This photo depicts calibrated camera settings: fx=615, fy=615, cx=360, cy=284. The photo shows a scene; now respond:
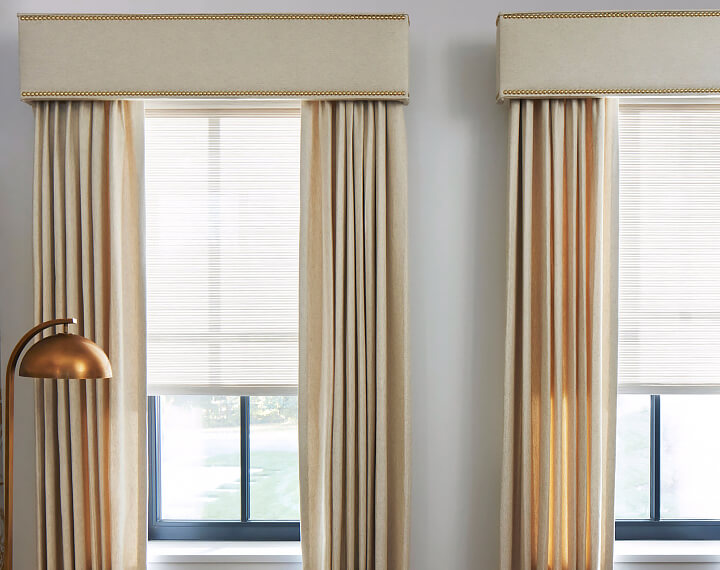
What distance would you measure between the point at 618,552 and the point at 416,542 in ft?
2.40

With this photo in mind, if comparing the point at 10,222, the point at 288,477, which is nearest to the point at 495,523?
the point at 288,477

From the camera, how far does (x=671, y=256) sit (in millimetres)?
2205

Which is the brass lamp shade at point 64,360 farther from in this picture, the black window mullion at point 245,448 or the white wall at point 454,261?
the white wall at point 454,261

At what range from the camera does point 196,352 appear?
2230 millimetres

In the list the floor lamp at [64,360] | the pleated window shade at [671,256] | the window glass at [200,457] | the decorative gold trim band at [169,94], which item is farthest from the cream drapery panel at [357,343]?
the pleated window shade at [671,256]

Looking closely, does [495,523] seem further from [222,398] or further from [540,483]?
[222,398]

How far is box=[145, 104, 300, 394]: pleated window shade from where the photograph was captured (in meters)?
2.22

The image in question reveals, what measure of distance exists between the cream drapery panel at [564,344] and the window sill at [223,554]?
30.5 inches

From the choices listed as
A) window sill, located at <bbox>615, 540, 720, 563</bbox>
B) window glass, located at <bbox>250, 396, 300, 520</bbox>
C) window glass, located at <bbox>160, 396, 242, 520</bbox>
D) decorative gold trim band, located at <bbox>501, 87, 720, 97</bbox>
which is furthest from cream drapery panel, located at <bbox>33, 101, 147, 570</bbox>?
window sill, located at <bbox>615, 540, 720, 563</bbox>

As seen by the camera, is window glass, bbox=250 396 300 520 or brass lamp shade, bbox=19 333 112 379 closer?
brass lamp shade, bbox=19 333 112 379

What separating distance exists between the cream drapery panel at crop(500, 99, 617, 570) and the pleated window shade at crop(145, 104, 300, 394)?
0.80 metres

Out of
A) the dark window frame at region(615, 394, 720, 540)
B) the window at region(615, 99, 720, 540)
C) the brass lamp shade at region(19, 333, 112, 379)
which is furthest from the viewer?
the dark window frame at region(615, 394, 720, 540)

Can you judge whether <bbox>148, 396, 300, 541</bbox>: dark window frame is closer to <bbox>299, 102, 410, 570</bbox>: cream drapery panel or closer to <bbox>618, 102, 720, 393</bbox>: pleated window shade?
<bbox>299, 102, 410, 570</bbox>: cream drapery panel

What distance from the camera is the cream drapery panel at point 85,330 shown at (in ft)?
7.02
